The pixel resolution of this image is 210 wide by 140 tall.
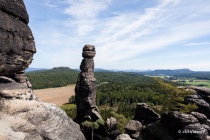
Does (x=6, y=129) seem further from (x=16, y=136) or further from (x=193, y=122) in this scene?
(x=193, y=122)

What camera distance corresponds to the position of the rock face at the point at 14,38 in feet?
50.3

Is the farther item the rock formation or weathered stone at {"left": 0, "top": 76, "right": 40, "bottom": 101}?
weathered stone at {"left": 0, "top": 76, "right": 40, "bottom": 101}

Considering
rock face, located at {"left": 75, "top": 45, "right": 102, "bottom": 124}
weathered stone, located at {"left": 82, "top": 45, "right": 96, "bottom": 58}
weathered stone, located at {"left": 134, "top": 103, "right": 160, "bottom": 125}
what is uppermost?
weathered stone, located at {"left": 82, "top": 45, "right": 96, "bottom": 58}

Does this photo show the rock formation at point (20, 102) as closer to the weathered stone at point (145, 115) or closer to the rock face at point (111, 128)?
the rock face at point (111, 128)

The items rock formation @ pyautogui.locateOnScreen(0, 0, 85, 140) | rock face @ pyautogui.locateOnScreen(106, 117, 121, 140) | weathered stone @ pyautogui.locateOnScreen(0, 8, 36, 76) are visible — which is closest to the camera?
rock formation @ pyautogui.locateOnScreen(0, 0, 85, 140)

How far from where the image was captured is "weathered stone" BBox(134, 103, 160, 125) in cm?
4341

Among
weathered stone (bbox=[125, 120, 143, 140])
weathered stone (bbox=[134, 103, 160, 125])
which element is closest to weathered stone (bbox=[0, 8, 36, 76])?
weathered stone (bbox=[125, 120, 143, 140])

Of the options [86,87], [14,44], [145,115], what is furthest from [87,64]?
[14,44]

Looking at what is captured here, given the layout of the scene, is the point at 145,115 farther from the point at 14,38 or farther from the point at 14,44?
the point at 14,38

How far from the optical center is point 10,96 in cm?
1449

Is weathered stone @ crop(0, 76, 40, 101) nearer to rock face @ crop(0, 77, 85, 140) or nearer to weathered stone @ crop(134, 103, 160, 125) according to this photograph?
rock face @ crop(0, 77, 85, 140)

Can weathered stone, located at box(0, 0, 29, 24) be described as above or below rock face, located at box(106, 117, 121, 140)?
above

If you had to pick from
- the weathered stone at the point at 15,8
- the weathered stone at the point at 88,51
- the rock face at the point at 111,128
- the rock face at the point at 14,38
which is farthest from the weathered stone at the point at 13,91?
the weathered stone at the point at 88,51

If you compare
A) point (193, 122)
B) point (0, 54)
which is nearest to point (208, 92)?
point (193, 122)
